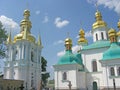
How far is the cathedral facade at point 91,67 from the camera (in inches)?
1118

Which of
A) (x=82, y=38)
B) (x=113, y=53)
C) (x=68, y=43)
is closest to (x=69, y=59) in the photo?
(x=68, y=43)

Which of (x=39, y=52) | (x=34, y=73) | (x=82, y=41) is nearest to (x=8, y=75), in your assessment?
(x=34, y=73)

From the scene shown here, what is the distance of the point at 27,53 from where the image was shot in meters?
40.8

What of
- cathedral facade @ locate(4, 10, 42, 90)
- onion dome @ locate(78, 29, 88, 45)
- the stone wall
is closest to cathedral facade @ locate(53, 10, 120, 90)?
onion dome @ locate(78, 29, 88, 45)

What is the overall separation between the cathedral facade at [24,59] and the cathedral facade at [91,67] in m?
8.88

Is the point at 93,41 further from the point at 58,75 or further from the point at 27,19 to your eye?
the point at 27,19

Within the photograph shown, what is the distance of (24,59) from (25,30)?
6.73 metres

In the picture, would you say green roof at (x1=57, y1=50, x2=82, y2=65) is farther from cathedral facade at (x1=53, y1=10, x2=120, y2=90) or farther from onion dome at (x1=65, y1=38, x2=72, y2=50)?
onion dome at (x1=65, y1=38, x2=72, y2=50)

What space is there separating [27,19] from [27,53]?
31.0 feet

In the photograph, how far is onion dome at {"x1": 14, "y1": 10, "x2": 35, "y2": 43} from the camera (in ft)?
139

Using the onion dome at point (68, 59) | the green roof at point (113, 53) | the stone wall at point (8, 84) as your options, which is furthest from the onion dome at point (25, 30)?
the green roof at point (113, 53)

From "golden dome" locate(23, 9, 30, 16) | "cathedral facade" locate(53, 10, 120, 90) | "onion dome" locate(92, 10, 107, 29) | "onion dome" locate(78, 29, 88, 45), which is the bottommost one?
"cathedral facade" locate(53, 10, 120, 90)

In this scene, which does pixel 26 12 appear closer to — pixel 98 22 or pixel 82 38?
pixel 82 38

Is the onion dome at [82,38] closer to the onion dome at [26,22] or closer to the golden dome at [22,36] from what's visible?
the golden dome at [22,36]
